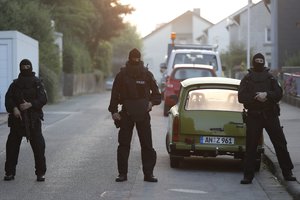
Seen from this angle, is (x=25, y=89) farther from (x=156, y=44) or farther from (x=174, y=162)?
(x=156, y=44)

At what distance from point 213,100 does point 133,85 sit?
2325 millimetres

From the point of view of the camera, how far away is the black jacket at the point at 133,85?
10875mm

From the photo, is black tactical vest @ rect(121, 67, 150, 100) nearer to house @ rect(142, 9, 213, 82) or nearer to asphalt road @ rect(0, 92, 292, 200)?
asphalt road @ rect(0, 92, 292, 200)

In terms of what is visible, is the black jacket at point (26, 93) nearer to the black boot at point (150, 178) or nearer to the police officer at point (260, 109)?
the black boot at point (150, 178)

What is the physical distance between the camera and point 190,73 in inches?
1021

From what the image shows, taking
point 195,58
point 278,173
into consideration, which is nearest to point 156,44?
point 195,58

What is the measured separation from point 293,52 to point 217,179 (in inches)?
1369

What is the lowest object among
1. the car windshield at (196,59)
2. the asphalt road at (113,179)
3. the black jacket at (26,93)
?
the asphalt road at (113,179)

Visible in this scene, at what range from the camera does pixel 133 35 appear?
113m

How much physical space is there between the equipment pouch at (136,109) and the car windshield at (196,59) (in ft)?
68.5

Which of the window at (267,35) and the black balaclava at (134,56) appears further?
the window at (267,35)

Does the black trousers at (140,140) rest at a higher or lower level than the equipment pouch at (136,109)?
lower

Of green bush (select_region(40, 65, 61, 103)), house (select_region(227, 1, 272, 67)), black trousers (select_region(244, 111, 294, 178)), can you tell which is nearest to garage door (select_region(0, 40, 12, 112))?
green bush (select_region(40, 65, 61, 103))

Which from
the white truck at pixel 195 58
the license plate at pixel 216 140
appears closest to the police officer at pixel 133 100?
the license plate at pixel 216 140
